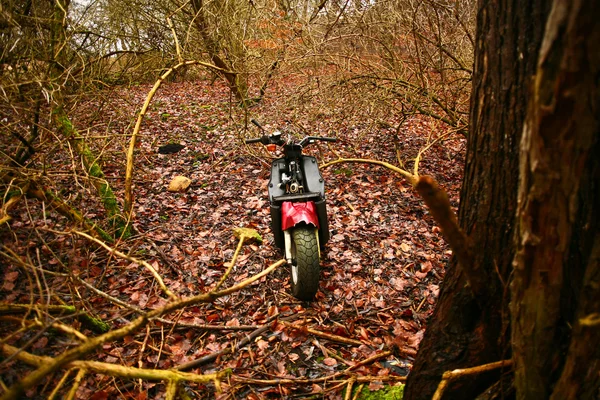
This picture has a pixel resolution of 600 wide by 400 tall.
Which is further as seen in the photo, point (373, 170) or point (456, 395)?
point (373, 170)

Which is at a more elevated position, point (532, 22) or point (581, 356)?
point (532, 22)

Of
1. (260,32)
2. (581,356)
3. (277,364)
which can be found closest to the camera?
(581,356)

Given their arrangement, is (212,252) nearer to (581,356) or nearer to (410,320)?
(410,320)

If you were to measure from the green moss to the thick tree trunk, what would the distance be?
589mm

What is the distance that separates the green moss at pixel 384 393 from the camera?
2383 millimetres

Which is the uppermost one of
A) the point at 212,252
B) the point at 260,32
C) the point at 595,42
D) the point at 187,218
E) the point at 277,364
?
the point at 260,32

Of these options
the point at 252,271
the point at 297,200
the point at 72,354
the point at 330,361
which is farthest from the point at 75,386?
the point at 252,271

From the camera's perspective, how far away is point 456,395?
1750mm

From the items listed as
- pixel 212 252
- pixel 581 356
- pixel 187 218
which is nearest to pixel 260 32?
pixel 187 218

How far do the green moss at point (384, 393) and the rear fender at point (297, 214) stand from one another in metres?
1.46

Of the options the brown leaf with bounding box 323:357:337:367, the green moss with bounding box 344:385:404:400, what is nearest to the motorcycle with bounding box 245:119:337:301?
the brown leaf with bounding box 323:357:337:367

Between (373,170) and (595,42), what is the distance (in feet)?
18.3

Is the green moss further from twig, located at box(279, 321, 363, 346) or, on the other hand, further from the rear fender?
the rear fender

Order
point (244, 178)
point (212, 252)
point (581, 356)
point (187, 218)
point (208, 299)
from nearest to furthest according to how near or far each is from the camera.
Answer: point (581, 356) → point (208, 299) → point (212, 252) → point (187, 218) → point (244, 178)
